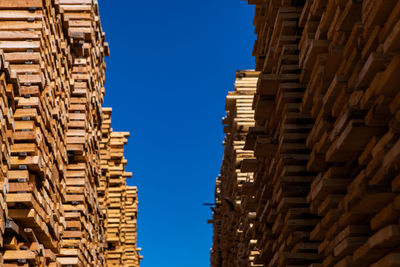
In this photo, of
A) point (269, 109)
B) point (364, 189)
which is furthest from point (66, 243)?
point (364, 189)

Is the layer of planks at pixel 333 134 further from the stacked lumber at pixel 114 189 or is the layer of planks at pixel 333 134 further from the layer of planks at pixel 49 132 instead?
the stacked lumber at pixel 114 189

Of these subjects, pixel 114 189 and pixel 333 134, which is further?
pixel 114 189

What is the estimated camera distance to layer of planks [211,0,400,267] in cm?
382

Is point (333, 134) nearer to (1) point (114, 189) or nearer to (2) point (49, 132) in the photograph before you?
(2) point (49, 132)

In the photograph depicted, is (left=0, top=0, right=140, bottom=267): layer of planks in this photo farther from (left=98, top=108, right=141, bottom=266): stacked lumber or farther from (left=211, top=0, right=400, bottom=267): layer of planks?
(left=98, top=108, right=141, bottom=266): stacked lumber

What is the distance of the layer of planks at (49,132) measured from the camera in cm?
706

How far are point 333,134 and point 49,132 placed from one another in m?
4.84

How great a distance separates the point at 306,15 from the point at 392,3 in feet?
9.26

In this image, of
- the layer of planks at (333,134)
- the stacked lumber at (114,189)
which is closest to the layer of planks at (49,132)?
the layer of planks at (333,134)

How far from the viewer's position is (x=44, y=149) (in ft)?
25.9

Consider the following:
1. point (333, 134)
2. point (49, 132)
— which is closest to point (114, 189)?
point (49, 132)

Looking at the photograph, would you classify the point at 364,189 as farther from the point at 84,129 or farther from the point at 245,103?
the point at 245,103

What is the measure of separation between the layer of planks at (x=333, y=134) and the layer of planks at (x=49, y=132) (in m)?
2.84

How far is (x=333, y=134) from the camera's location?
468 centimetres
